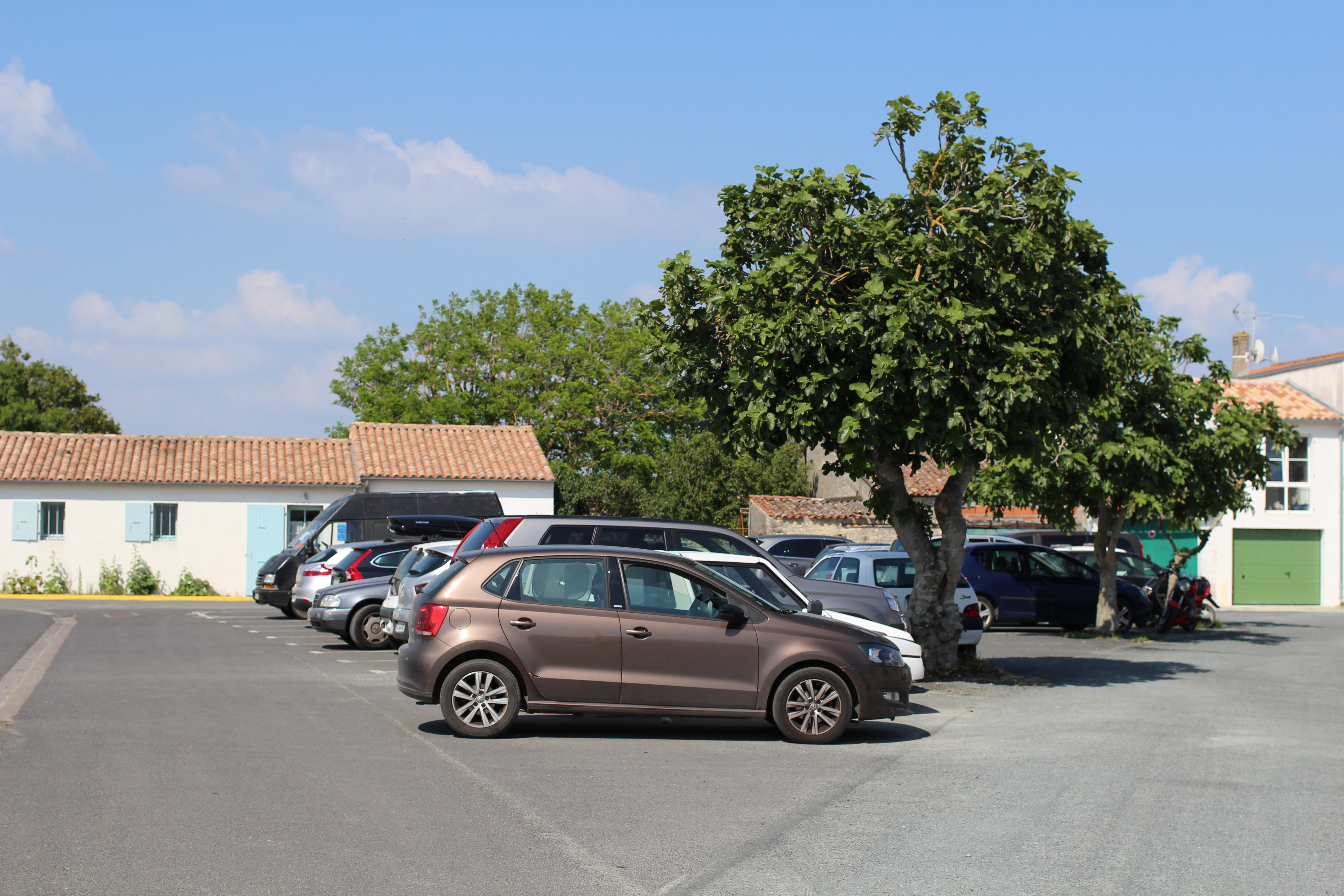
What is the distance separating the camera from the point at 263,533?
34.4 m

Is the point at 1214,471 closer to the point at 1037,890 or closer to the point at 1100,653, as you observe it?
the point at 1100,653

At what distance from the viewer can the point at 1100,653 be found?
770 inches

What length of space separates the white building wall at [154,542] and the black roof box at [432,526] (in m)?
10.2

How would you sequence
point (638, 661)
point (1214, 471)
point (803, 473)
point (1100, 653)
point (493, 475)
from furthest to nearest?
point (803, 473) → point (493, 475) → point (1214, 471) → point (1100, 653) → point (638, 661)

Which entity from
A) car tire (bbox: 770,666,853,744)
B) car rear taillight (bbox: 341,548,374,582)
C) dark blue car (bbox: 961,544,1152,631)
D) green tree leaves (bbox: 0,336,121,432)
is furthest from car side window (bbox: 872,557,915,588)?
green tree leaves (bbox: 0,336,121,432)

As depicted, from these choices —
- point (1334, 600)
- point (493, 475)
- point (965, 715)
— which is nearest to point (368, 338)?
point (493, 475)

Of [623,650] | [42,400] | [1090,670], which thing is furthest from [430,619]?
[42,400]

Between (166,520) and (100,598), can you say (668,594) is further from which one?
(166,520)

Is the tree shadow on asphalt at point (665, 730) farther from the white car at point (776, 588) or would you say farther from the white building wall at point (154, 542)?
the white building wall at point (154, 542)

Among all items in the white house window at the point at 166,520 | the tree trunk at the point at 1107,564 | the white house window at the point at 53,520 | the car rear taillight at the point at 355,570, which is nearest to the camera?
the car rear taillight at the point at 355,570

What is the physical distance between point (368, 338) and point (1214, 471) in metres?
38.8

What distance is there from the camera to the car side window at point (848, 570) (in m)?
19.3

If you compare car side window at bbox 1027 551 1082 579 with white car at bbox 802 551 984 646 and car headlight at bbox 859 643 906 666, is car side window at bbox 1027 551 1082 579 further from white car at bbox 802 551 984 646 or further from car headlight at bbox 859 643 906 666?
car headlight at bbox 859 643 906 666

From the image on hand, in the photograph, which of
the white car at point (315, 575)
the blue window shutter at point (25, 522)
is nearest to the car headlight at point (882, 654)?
the white car at point (315, 575)
